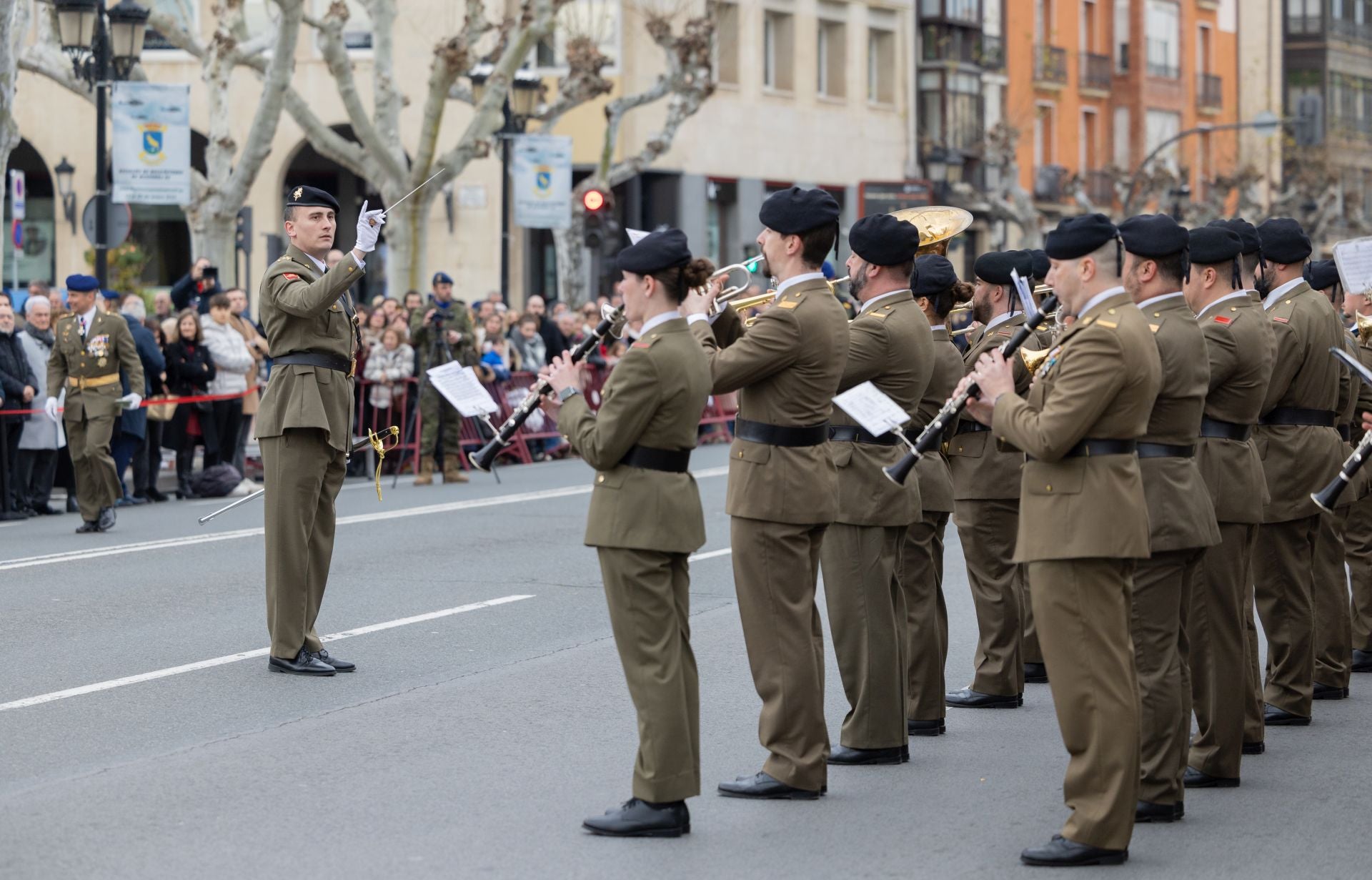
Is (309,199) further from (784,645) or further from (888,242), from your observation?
(784,645)

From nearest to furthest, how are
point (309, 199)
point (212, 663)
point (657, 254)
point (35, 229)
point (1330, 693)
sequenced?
point (657, 254) → point (1330, 693) → point (309, 199) → point (212, 663) → point (35, 229)

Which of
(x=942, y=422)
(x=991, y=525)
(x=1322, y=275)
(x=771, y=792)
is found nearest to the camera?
(x=942, y=422)

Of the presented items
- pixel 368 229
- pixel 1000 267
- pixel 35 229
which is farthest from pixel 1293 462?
pixel 35 229

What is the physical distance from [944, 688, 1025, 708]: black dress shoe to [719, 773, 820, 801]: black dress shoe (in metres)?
2.08

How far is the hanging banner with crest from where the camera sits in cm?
2194

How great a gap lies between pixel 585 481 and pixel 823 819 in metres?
13.9

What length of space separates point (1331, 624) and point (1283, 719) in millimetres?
896

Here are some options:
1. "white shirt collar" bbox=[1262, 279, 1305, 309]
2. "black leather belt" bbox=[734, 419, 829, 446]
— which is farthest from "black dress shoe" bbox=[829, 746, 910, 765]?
"white shirt collar" bbox=[1262, 279, 1305, 309]

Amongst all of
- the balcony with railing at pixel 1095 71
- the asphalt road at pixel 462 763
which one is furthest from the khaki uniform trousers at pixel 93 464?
the balcony with railing at pixel 1095 71

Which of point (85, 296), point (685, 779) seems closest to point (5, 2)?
point (85, 296)

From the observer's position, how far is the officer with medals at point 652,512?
6859 mm

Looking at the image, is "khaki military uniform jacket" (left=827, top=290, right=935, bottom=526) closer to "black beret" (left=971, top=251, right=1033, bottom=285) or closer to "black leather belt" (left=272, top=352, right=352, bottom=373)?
"black beret" (left=971, top=251, right=1033, bottom=285)

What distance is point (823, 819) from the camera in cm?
722

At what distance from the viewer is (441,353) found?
69.9ft
